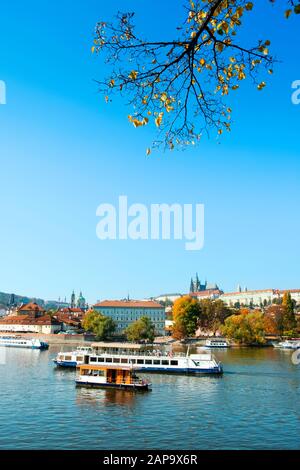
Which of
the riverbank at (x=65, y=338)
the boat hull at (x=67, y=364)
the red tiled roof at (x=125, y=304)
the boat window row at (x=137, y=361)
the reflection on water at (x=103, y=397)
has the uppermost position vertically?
the red tiled roof at (x=125, y=304)

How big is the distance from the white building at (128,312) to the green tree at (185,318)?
48.4 feet

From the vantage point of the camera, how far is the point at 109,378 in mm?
36344

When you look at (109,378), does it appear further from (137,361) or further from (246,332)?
(246,332)

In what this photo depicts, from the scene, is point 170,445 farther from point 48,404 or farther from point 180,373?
point 180,373

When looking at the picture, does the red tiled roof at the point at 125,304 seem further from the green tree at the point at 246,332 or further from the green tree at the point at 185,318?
the green tree at the point at 246,332

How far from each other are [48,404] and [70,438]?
799 centimetres

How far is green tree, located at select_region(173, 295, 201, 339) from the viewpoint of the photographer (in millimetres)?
99188

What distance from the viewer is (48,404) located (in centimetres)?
2752

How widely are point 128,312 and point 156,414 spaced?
9030cm

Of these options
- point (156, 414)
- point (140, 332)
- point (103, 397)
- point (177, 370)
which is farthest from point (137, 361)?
point (140, 332)

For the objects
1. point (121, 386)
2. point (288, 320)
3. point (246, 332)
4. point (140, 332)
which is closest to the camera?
point (121, 386)

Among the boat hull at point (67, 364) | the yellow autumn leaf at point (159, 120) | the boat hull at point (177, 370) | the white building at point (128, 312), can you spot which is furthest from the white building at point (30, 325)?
the yellow autumn leaf at point (159, 120)

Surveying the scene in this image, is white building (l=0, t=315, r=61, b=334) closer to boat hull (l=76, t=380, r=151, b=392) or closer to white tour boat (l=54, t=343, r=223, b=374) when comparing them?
white tour boat (l=54, t=343, r=223, b=374)

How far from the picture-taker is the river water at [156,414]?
19812mm
